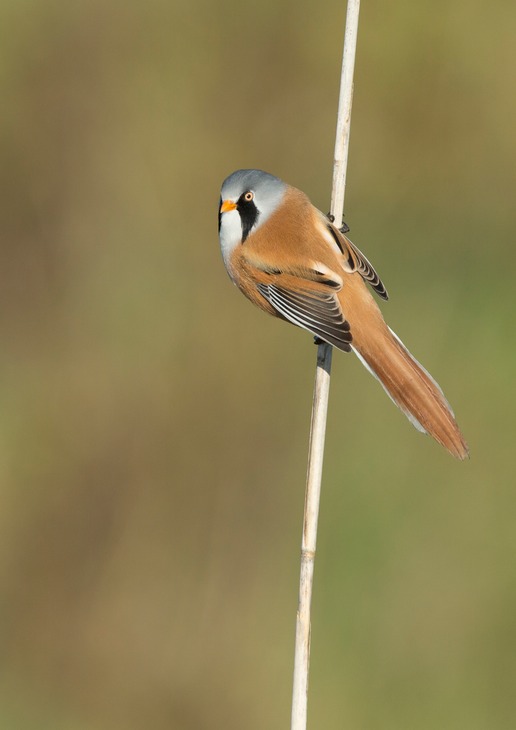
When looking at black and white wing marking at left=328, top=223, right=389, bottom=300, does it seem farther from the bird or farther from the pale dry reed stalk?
the pale dry reed stalk

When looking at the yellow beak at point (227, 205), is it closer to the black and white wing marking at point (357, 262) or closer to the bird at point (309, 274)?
the bird at point (309, 274)

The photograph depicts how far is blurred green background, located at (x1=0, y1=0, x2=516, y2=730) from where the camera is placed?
5027 mm

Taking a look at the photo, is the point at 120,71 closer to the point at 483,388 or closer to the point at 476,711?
the point at 483,388

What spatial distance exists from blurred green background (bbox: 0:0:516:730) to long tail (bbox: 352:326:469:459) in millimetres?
1443

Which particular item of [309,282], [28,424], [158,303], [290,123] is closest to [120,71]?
[290,123]

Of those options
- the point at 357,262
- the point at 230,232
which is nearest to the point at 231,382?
the point at 230,232

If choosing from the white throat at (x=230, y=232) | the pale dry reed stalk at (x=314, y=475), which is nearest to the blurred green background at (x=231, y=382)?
the white throat at (x=230, y=232)

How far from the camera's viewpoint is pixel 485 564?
504 centimetres

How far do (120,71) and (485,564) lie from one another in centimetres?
371

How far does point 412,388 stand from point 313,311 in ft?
1.71

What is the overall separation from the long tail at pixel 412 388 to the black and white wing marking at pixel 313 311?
140 mm

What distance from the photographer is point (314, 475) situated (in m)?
3.34

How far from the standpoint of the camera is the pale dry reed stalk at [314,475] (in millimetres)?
3195

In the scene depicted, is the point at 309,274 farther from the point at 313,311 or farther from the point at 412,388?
the point at 412,388
